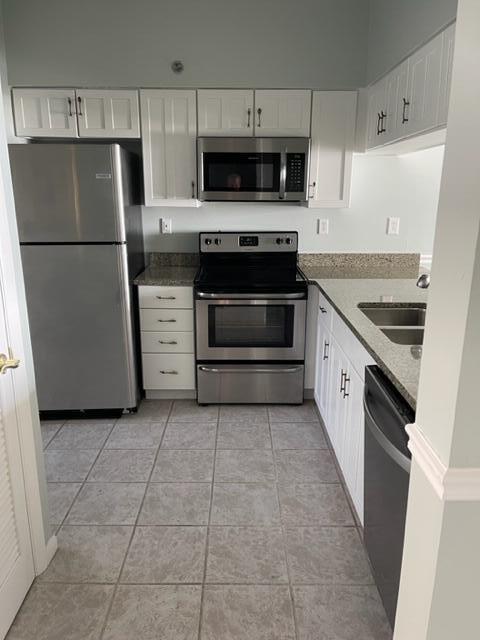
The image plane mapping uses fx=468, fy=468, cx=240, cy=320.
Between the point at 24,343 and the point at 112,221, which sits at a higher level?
the point at 112,221

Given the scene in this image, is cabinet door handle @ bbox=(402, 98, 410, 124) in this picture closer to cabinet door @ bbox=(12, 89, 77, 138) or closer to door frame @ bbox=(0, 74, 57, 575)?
door frame @ bbox=(0, 74, 57, 575)

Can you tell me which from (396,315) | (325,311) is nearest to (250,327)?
(325,311)

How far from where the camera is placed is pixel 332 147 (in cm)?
314

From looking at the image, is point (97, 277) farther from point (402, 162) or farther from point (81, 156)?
point (402, 162)

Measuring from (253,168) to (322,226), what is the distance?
2.45ft

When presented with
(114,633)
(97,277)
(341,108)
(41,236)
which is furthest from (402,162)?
(114,633)

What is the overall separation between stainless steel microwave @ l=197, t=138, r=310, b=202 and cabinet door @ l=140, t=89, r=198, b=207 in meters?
0.14

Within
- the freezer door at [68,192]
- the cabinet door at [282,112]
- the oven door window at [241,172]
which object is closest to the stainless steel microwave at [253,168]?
the oven door window at [241,172]

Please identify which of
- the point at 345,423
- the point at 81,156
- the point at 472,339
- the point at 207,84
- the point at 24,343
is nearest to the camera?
the point at 472,339

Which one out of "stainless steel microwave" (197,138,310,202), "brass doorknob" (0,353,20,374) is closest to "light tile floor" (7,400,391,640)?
"brass doorknob" (0,353,20,374)

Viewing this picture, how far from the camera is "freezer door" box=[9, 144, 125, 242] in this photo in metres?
2.67

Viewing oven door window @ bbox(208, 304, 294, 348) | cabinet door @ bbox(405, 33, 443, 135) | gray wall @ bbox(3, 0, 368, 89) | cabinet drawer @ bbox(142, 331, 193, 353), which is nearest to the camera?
cabinet door @ bbox(405, 33, 443, 135)

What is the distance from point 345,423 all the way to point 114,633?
129 centimetres

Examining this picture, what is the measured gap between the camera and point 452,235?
2.77ft
